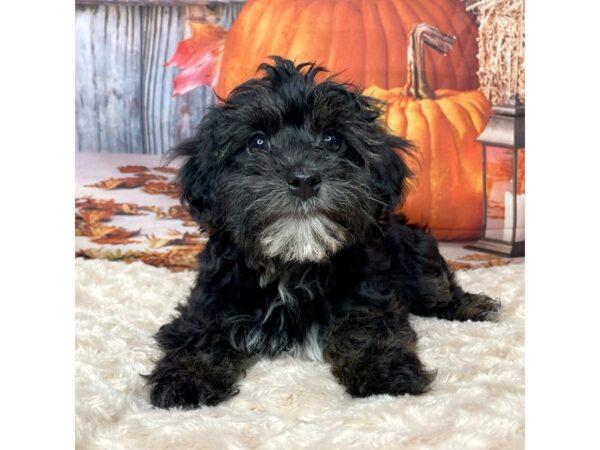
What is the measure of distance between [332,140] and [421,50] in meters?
2.65

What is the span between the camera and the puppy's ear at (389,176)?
147 inches

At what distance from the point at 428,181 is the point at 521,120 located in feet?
2.67

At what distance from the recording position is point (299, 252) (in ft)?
10.6

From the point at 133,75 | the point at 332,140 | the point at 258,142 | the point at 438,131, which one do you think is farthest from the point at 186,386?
the point at 133,75

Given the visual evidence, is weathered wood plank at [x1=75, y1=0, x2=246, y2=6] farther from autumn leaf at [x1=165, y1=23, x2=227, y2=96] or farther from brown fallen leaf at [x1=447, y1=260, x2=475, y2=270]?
brown fallen leaf at [x1=447, y1=260, x2=475, y2=270]

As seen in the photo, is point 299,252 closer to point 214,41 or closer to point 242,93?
point 242,93

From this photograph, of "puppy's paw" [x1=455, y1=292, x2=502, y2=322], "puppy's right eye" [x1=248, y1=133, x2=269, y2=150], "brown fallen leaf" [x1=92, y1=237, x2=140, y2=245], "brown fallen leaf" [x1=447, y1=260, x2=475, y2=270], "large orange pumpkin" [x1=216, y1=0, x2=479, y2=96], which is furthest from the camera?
"brown fallen leaf" [x1=92, y1=237, x2=140, y2=245]

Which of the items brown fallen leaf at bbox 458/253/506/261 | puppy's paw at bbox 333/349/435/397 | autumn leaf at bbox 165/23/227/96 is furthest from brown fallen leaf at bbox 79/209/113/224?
puppy's paw at bbox 333/349/435/397

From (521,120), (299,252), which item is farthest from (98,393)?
(521,120)

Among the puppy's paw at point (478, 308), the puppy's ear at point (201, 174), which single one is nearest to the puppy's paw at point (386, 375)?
the puppy's ear at point (201, 174)

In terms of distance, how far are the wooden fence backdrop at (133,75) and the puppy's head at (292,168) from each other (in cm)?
238

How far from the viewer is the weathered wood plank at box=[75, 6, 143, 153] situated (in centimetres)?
609

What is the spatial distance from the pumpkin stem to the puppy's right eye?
8.75 ft

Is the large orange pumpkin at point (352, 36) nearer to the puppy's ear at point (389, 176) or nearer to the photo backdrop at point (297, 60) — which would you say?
the photo backdrop at point (297, 60)
